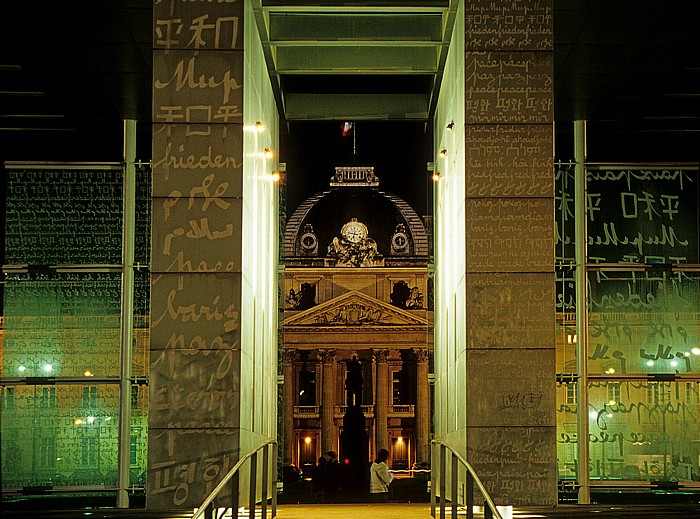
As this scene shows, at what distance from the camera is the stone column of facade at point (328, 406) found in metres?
57.4

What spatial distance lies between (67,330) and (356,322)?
3900cm

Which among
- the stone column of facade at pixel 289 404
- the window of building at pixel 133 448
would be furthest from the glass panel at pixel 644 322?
the stone column of facade at pixel 289 404

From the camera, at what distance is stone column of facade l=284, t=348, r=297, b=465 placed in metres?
55.2

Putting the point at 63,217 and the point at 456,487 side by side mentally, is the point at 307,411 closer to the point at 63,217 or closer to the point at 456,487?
the point at 63,217

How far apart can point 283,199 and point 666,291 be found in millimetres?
5253

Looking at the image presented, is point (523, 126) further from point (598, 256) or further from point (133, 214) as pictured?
point (133, 214)

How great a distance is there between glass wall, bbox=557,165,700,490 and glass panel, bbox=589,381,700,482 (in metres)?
0.01

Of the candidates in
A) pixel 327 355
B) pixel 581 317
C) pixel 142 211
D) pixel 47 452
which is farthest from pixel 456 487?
pixel 327 355

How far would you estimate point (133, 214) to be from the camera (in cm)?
1650

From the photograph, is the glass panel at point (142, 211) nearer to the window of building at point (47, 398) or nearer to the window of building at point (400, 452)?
the window of building at point (47, 398)

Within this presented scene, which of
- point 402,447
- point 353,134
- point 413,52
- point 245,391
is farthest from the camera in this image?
point 402,447

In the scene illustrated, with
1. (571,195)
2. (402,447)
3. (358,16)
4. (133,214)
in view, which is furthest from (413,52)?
(402,447)

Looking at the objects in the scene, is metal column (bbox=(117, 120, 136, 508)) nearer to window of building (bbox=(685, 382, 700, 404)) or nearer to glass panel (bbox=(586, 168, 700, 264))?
glass panel (bbox=(586, 168, 700, 264))

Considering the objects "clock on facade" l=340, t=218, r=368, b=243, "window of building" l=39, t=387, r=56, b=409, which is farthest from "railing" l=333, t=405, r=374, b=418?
"window of building" l=39, t=387, r=56, b=409
